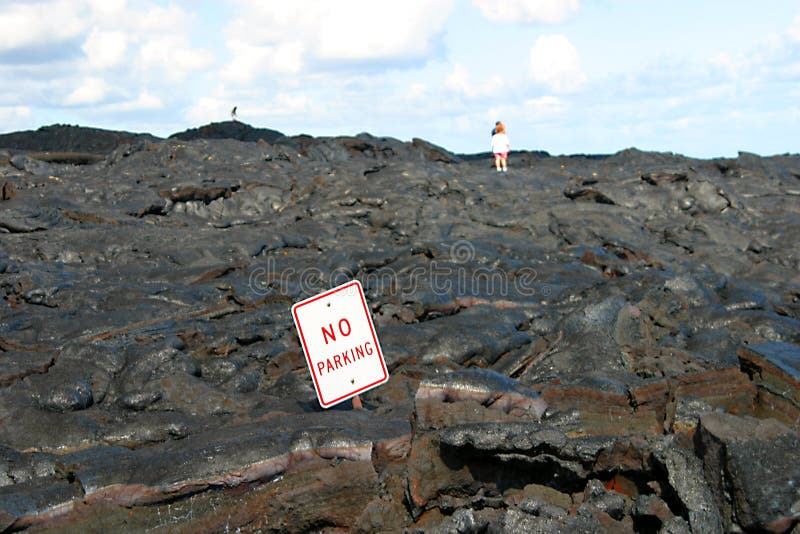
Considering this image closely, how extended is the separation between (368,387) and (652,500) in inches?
109

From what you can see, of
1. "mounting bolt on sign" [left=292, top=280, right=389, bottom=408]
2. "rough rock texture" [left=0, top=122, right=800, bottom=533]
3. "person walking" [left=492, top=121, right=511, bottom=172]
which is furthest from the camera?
"person walking" [left=492, top=121, right=511, bottom=172]

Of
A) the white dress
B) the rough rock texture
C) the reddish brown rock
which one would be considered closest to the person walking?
the white dress

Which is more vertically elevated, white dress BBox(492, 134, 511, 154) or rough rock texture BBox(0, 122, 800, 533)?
white dress BBox(492, 134, 511, 154)

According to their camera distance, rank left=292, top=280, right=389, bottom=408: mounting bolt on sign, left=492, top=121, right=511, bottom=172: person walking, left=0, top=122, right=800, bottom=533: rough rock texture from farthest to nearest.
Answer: left=492, top=121, right=511, bottom=172: person walking, left=292, top=280, right=389, bottom=408: mounting bolt on sign, left=0, top=122, right=800, bottom=533: rough rock texture

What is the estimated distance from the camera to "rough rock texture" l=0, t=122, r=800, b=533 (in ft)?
18.0

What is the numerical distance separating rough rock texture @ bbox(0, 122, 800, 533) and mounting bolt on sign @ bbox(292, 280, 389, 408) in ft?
0.84

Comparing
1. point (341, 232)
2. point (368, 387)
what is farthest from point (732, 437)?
point (341, 232)

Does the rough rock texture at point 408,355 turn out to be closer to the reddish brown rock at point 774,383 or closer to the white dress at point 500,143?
Result: the reddish brown rock at point 774,383

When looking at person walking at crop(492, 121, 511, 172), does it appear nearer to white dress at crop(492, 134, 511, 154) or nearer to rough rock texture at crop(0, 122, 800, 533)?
white dress at crop(492, 134, 511, 154)

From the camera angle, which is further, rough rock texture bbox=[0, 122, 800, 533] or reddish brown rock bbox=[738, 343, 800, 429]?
reddish brown rock bbox=[738, 343, 800, 429]

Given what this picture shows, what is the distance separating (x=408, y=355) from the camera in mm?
10141

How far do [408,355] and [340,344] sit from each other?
313cm

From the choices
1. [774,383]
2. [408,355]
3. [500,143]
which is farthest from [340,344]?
[500,143]

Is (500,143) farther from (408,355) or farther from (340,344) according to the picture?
(340,344)
